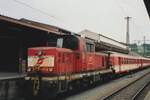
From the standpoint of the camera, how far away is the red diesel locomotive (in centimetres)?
1517

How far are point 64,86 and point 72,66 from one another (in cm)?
167

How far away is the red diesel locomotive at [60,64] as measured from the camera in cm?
1517

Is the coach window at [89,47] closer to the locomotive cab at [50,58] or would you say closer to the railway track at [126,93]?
the railway track at [126,93]

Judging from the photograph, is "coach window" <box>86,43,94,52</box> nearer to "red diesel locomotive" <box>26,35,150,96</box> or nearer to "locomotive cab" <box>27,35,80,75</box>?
"red diesel locomotive" <box>26,35,150,96</box>

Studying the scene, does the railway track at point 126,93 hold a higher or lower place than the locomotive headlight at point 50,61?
lower

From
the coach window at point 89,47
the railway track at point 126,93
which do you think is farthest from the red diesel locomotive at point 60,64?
the railway track at point 126,93

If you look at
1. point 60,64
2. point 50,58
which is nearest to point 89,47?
point 60,64

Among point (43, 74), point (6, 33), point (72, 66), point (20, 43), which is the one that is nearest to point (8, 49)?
point (20, 43)

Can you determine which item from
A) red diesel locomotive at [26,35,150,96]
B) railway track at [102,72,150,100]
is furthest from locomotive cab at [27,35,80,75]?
railway track at [102,72,150,100]

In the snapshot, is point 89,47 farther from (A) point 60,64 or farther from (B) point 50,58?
(B) point 50,58

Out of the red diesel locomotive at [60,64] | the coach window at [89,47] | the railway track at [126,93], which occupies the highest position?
the coach window at [89,47]

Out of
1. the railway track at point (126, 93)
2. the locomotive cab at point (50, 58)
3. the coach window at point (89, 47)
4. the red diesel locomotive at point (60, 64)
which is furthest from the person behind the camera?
the coach window at point (89, 47)

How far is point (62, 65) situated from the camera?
16266 millimetres

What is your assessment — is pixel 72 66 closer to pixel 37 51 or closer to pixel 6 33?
pixel 37 51
